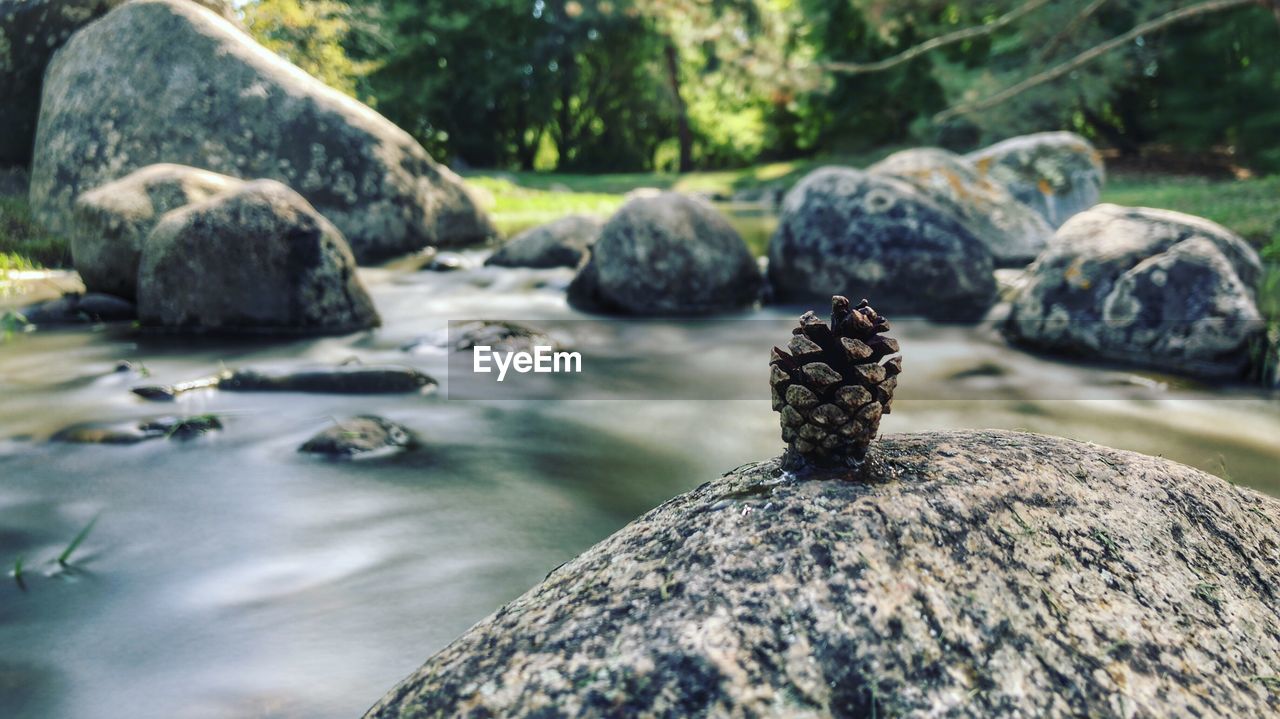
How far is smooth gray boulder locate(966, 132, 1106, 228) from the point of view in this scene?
1262 cm

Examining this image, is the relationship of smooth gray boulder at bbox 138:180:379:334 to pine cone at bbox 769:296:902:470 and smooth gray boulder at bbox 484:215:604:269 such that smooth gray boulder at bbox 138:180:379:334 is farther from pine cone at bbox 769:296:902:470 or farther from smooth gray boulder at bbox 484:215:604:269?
pine cone at bbox 769:296:902:470

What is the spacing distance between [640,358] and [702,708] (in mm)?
5480

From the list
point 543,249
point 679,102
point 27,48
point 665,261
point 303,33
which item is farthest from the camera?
point 679,102

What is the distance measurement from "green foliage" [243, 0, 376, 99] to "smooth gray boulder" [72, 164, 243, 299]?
11.3 m

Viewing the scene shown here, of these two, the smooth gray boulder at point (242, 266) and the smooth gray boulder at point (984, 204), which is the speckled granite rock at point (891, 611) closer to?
the smooth gray boulder at point (242, 266)

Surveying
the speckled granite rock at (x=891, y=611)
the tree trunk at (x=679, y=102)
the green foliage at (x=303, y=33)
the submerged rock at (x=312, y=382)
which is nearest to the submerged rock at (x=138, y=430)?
the submerged rock at (x=312, y=382)

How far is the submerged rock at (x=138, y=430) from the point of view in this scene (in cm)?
426

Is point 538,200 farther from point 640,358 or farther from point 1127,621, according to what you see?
point 1127,621

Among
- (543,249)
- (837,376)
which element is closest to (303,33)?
(543,249)

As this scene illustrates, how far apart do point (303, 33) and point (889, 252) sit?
15782 millimetres

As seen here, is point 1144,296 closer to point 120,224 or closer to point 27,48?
point 120,224

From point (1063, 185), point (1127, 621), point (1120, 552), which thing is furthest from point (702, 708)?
point (1063, 185)

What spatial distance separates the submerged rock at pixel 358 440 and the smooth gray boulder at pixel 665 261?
4067 millimetres

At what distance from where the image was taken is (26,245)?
9484 millimetres
